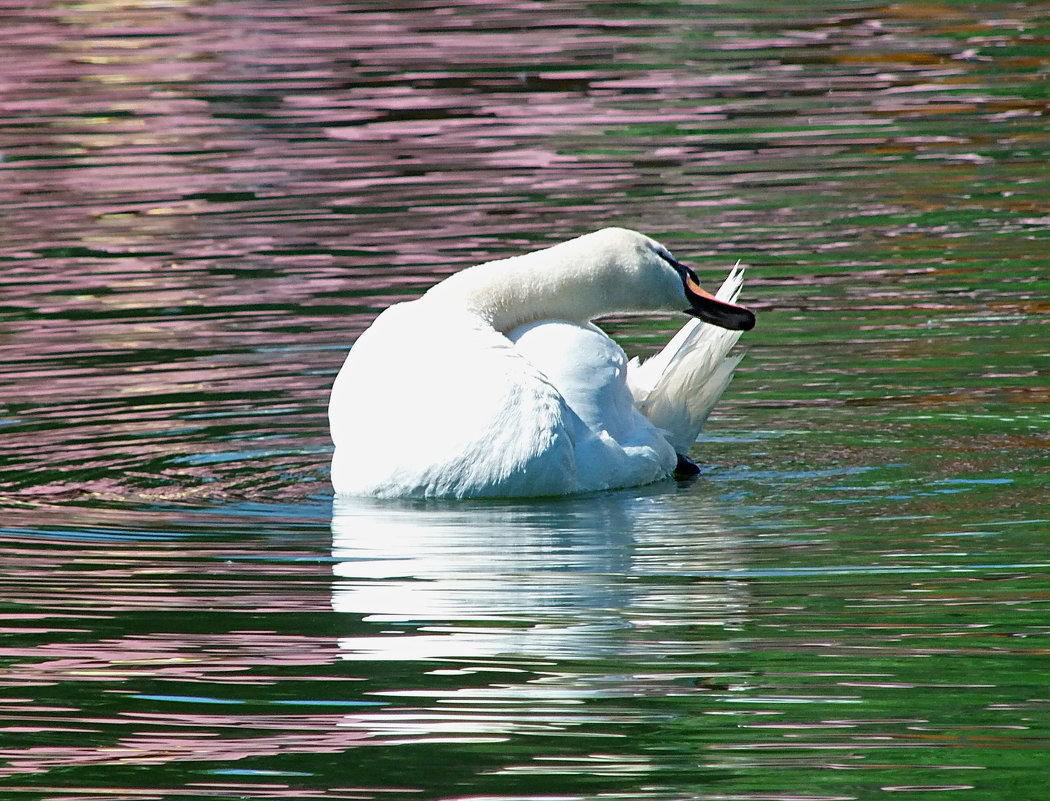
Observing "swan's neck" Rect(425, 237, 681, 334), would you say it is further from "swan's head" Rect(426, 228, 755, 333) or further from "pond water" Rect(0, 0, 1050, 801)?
"pond water" Rect(0, 0, 1050, 801)

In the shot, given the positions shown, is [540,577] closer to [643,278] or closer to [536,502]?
[536,502]

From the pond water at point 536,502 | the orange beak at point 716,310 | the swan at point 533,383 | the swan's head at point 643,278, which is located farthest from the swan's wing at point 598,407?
the orange beak at point 716,310

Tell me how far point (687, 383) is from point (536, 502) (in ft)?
3.51

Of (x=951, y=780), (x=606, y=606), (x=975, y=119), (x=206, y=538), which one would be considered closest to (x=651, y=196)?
(x=975, y=119)

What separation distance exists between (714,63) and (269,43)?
198 inches

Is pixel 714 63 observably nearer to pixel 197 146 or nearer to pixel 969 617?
pixel 197 146

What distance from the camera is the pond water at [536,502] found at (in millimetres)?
4652

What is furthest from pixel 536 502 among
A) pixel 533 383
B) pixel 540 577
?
pixel 540 577

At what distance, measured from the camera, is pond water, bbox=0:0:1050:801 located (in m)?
4.65

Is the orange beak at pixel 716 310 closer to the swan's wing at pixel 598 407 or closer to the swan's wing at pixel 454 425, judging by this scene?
the swan's wing at pixel 598 407

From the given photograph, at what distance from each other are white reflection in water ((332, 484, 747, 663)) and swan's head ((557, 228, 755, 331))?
0.70m

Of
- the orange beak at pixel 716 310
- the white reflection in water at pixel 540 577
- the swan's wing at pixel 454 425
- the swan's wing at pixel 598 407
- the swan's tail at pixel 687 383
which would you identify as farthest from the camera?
the swan's tail at pixel 687 383

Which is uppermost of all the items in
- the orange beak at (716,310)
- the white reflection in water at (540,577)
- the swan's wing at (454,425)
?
the orange beak at (716,310)

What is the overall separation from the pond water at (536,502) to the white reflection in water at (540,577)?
2 cm
